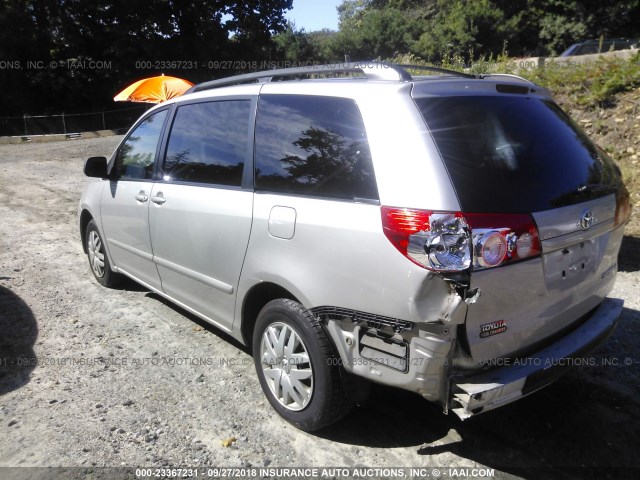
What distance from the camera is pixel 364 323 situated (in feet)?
8.17

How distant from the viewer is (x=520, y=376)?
243 cm

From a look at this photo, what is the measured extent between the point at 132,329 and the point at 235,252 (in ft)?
5.83

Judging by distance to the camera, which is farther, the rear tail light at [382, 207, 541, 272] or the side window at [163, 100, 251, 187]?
the side window at [163, 100, 251, 187]

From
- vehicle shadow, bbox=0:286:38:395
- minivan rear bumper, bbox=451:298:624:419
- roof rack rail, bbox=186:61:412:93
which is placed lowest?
vehicle shadow, bbox=0:286:38:395

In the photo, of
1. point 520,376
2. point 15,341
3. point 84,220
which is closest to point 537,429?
point 520,376

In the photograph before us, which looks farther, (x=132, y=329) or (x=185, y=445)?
(x=132, y=329)

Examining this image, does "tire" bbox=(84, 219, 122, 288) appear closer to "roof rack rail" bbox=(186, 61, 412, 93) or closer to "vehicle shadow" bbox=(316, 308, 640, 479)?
"roof rack rail" bbox=(186, 61, 412, 93)

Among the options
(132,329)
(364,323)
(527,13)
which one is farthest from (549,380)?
(527,13)

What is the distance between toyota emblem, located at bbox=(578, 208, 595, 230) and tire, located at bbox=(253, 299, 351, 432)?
4.65 ft

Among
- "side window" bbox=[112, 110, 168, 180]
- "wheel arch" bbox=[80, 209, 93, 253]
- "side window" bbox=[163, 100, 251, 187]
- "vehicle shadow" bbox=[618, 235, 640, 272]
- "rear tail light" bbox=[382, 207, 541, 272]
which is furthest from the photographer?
"wheel arch" bbox=[80, 209, 93, 253]

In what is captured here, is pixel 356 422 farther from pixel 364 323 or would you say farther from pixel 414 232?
pixel 414 232

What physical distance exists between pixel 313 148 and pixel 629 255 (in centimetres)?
419

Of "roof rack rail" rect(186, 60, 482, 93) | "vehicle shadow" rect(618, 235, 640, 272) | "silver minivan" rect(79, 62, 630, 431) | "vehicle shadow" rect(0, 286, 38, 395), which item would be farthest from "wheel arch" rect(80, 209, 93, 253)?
"vehicle shadow" rect(618, 235, 640, 272)

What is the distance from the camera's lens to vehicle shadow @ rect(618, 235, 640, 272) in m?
5.17
